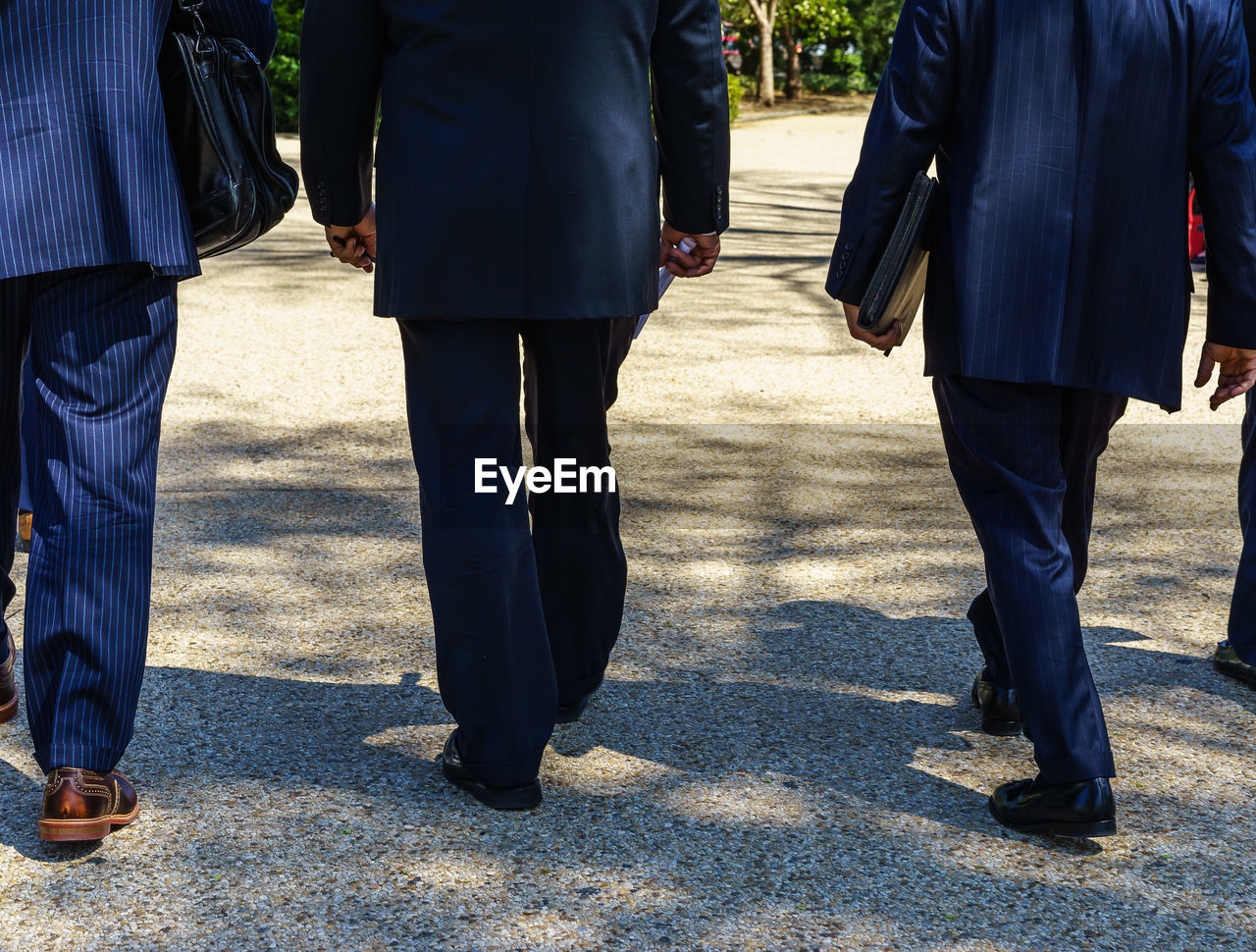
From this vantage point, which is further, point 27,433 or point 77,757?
point 27,433

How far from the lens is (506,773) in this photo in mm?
2973

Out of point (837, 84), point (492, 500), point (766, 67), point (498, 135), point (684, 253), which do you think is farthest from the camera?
point (837, 84)

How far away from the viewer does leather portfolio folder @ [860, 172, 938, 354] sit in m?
2.89

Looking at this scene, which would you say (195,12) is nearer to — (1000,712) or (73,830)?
(73,830)

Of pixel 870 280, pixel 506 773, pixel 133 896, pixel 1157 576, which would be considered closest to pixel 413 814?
pixel 506 773

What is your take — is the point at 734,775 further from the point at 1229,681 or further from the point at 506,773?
the point at 1229,681

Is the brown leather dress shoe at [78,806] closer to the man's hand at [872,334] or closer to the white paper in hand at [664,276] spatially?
the white paper in hand at [664,276]

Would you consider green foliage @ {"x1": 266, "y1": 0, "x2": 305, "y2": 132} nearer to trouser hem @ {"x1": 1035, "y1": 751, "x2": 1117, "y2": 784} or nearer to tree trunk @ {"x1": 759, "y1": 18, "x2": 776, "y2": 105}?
tree trunk @ {"x1": 759, "y1": 18, "x2": 776, "y2": 105}

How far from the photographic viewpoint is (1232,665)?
3.74m

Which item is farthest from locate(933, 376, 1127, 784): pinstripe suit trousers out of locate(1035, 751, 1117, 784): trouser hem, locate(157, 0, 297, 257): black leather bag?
locate(157, 0, 297, 257): black leather bag

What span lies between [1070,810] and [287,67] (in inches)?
751

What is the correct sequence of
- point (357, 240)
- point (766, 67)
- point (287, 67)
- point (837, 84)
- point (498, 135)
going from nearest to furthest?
point (498, 135) → point (357, 240) → point (287, 67) → point (766, 67) → point (837, 84)

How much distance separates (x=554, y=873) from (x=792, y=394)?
4354 mm

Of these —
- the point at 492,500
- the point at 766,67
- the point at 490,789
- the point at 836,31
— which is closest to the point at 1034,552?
the point at 492,500
